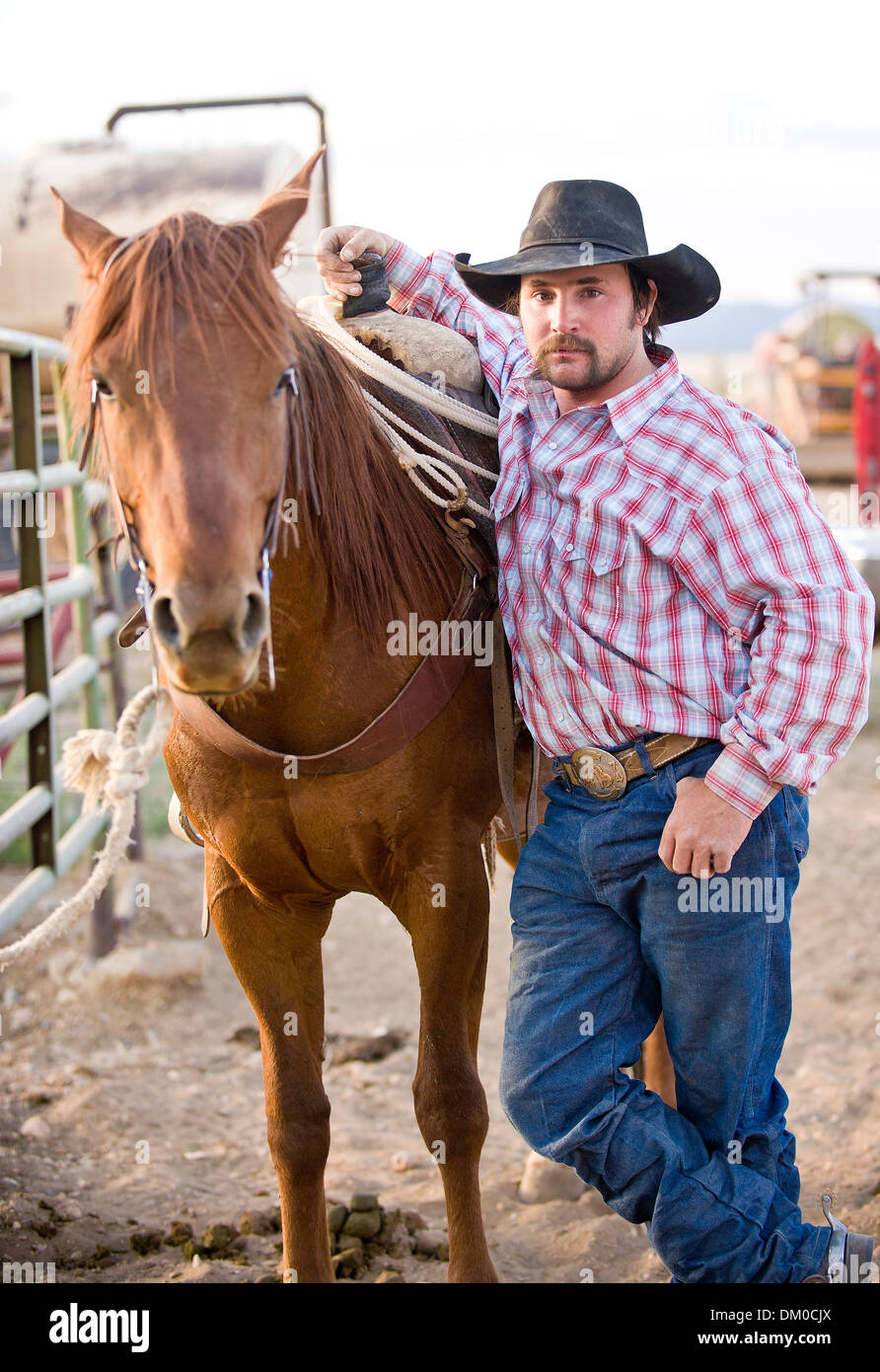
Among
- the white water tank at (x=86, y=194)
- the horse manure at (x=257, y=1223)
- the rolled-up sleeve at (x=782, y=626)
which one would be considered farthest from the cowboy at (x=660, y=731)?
the white water tank at (x=86, y=194)

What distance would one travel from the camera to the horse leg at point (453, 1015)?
2.22 meters

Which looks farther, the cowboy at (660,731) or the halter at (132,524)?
the cowboy at (660,731)

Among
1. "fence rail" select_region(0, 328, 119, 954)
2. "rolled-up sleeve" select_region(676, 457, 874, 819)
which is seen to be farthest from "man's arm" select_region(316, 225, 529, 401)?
"fence rail" select_region(0, 328, 119, 954)

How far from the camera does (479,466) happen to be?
94.7 inches

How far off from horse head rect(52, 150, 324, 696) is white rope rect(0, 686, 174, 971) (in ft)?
4.87

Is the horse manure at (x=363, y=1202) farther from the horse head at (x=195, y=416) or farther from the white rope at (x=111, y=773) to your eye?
the horse head at (x=195, y=416)

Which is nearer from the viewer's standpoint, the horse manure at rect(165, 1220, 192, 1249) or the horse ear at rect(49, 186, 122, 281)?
the horse ear at rect(49, 186, 122, 281)

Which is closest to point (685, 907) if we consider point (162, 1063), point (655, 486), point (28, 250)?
point (655, 486)

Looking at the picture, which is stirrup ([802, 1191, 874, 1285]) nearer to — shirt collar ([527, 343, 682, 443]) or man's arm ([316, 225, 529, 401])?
shirt collar ([527, 343, 682, 443])

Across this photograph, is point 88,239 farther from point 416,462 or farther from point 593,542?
point 593,542

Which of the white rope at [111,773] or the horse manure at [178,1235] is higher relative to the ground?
the white rope at [111,773]

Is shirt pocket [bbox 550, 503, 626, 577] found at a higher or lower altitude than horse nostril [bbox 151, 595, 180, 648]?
higher

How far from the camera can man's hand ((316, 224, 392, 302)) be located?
2.47 meters

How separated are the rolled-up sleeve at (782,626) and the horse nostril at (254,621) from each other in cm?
75
